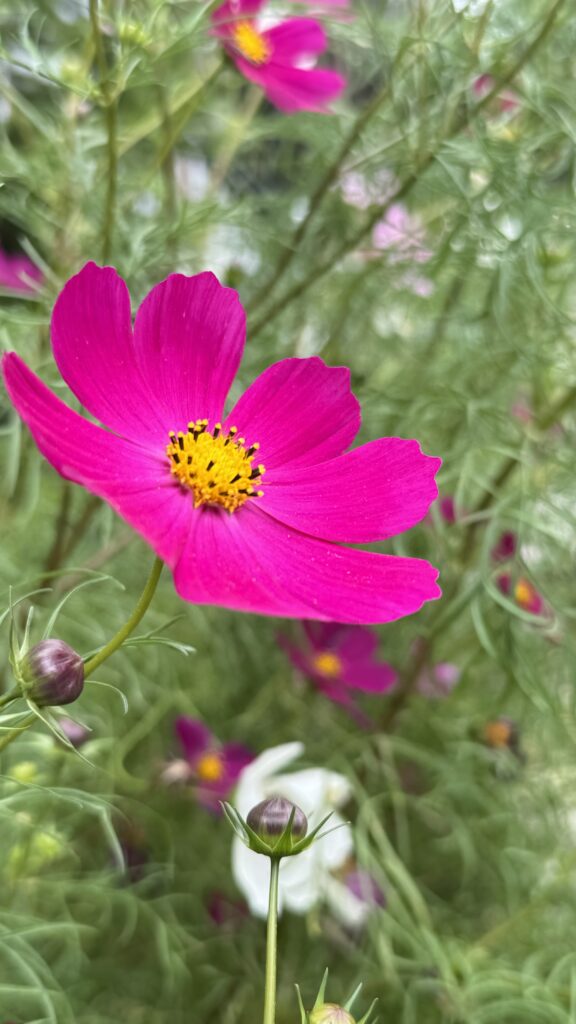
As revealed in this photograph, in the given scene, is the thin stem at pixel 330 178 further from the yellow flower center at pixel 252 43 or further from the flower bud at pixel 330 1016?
the flower bud at pixel 330 1016

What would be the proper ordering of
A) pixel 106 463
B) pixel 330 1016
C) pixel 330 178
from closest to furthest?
1. pixel 330 1016
2. pixel 106 463
3. pixel 330 178

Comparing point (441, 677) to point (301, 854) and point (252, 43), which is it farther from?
point (252, 43)

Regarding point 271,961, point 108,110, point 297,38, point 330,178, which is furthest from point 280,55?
point 271,961

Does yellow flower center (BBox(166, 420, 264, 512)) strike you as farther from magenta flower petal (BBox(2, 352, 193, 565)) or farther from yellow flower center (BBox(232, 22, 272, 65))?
yellow flower center (BBox(232, 22, 272, 65))

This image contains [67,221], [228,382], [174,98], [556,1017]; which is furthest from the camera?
[174,98]

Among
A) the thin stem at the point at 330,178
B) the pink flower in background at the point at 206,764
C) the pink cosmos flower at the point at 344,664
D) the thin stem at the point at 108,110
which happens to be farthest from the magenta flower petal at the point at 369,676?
the thin stem at the point at 108,110

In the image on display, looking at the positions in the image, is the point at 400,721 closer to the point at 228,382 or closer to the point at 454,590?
the point at 454,590

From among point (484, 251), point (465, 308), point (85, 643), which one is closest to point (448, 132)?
point (484, 251)
